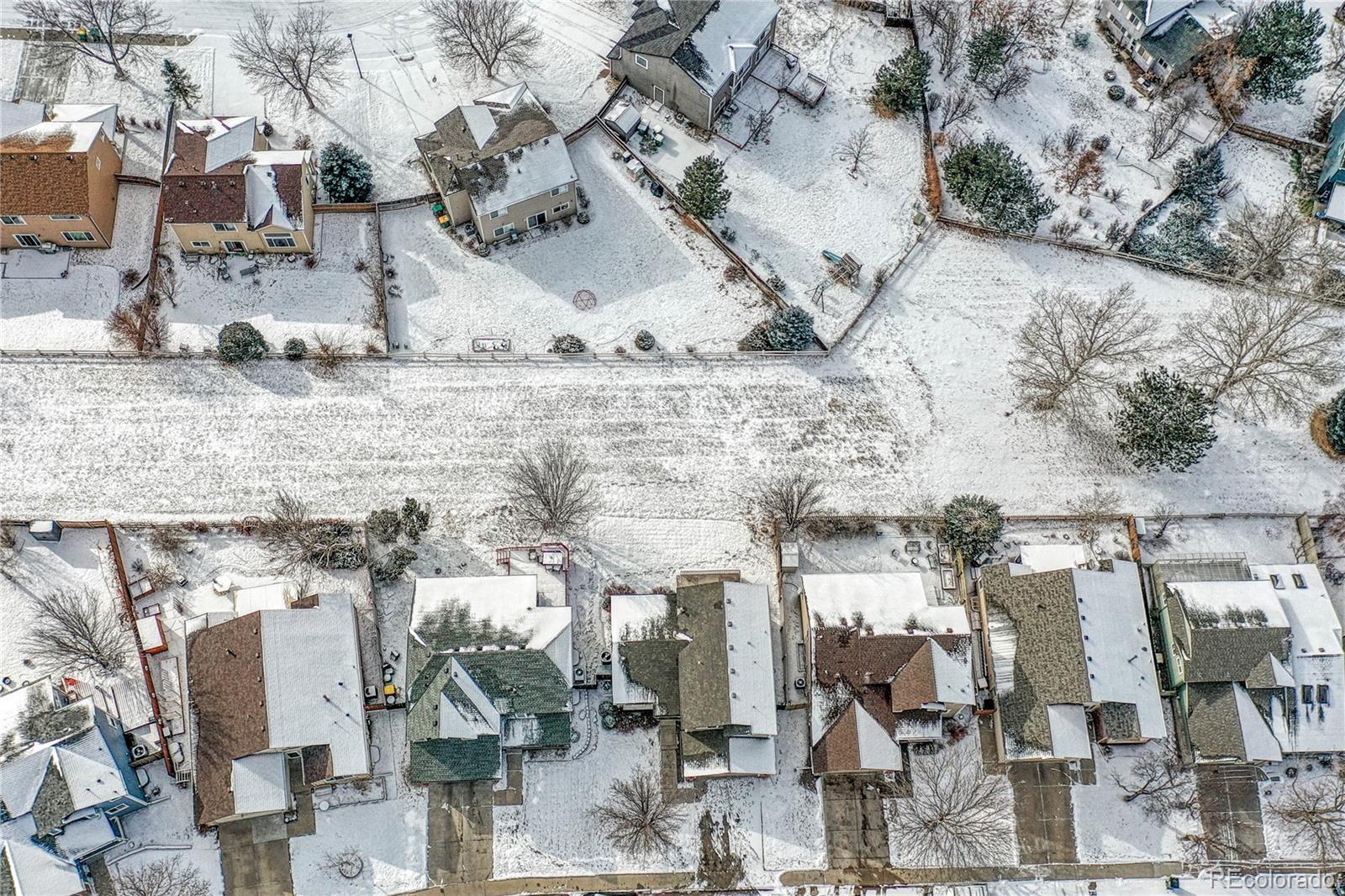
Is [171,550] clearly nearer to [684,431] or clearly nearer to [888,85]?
[684,431]

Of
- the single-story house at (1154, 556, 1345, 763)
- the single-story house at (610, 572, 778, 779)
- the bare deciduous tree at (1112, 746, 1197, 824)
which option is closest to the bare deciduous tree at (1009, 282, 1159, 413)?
the single-story house at (1154, 556, 1345, 763)

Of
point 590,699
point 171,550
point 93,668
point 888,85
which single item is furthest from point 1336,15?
point 93,668

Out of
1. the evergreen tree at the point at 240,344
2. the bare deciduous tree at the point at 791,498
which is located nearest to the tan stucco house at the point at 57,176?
the evergreen tree at the point at 240,344

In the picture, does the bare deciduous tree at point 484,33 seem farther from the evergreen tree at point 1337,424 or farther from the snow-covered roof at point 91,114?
the evergreen tree at point 1337,424

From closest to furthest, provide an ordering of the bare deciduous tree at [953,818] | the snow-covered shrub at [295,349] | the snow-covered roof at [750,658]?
the snow-covered roof at [750,658] < the bare deciduous tree at [953,818] < the snow-covered shrub at [295,349]

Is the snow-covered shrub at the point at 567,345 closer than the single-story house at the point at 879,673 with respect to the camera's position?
No

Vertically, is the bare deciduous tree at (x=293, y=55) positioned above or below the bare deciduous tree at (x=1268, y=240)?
above

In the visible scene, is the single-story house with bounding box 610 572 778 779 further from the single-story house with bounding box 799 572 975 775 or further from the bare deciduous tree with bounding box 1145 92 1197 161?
the bare deciduous tree with bounding box 1145 92 1197 161

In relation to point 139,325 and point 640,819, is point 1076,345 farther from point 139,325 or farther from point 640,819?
point 139,325
